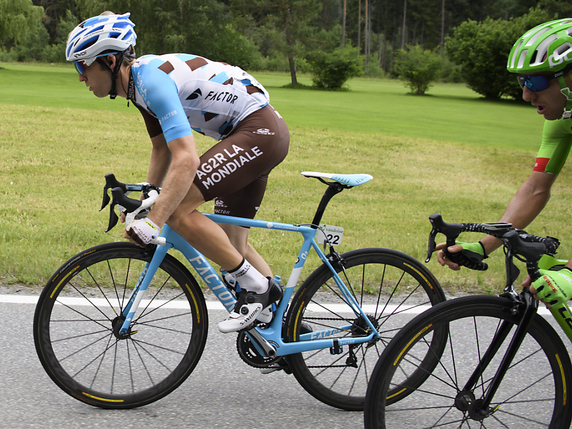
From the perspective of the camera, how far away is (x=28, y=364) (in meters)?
3.12

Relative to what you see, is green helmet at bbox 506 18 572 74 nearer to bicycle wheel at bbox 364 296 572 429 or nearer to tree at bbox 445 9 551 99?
bicycle wheel at bbox 364 296 572 429

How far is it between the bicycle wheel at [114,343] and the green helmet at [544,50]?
5.94 ft

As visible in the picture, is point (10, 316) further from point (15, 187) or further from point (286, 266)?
point (15, 187)

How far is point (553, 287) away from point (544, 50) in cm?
96

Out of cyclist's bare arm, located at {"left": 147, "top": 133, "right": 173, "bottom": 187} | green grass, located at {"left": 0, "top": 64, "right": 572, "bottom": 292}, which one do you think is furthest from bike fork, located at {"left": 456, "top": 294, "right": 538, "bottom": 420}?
green grass, located at {"left": 0, "top": 64, "right": 572, "bottom": 292}

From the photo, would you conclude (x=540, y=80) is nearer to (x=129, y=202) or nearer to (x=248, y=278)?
(x=248, y=278)

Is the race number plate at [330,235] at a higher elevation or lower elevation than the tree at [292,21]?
lower

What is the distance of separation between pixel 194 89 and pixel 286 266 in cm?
256

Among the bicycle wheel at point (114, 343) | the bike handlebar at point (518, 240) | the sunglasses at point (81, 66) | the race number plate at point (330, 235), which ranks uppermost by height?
the sunglasses at point (81, 66)

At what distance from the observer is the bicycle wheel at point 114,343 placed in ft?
8.97

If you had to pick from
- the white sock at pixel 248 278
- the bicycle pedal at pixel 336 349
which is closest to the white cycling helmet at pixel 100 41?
the white sock at pixel 248 278

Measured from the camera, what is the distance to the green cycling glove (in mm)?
1947

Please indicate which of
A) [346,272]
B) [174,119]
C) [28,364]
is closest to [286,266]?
[346,272]

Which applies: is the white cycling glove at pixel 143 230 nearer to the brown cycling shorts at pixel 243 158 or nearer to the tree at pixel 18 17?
the brown cycling shorts at pixel 243 158
